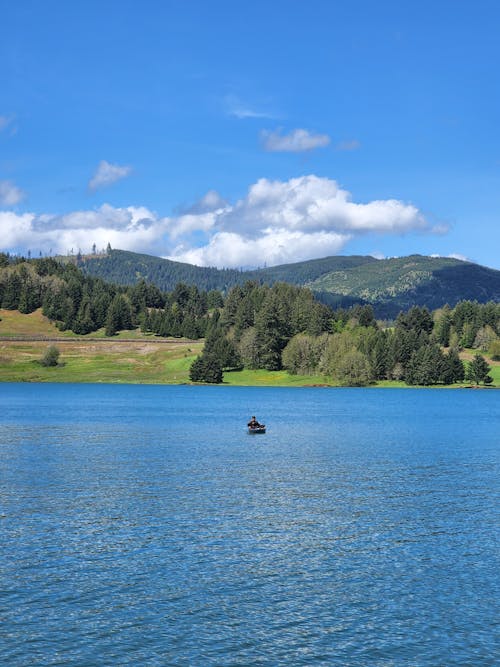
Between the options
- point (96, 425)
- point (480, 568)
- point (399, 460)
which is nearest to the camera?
point (480, 568)

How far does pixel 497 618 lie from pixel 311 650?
8.98 meters

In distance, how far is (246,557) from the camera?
3984 centimetres

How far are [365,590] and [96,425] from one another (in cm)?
8654

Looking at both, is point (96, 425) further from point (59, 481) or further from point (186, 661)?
point (186, 661)

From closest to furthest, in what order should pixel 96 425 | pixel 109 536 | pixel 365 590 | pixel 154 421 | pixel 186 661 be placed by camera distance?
pixel 186 661
pixel 365 590
pixel 109 536
pixel 96 425
pixel 154 421

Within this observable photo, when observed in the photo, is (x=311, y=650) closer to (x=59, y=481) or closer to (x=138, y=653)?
(x=138, y=653)

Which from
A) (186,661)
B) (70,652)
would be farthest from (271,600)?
(70,652)

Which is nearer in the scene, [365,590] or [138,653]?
[138,653]

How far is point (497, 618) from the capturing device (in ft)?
105

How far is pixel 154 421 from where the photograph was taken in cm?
12619

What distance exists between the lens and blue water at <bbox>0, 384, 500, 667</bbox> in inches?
1127

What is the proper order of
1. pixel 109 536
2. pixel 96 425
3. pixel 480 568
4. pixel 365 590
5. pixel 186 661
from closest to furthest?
pixel 186 661, pixel 365 590, pixel 480 568, pixel 109 536, pixel 96 425

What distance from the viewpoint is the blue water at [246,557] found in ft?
93.9

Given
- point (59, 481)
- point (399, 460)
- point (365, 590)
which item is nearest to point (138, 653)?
point (365, 590)
